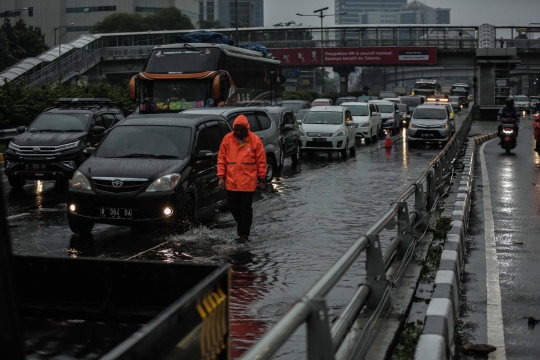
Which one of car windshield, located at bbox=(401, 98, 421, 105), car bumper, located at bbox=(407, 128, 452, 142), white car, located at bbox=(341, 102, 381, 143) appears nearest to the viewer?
car bumper, located at bbox=(407, 128, 452, 142)

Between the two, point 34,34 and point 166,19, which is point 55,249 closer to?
point 34,34

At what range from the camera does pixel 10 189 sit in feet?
62.4

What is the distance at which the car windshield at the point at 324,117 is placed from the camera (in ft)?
97.1

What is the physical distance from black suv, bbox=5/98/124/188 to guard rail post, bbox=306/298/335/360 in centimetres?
1498

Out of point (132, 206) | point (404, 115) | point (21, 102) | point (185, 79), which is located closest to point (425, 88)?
point (404, 115)

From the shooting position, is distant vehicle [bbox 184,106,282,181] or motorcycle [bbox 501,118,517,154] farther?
motorcycle [bbox 501,118,517,154]

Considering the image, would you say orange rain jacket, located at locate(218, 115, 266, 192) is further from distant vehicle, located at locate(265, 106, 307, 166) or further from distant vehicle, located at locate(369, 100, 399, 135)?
distant vehicle, located at locate(369, 100, 399, 135)

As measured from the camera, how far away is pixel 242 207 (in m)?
11.6

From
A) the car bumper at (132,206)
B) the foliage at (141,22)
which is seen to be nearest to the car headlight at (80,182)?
the car bumper at (132,206)

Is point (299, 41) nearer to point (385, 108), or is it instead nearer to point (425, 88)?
point (425, 88)

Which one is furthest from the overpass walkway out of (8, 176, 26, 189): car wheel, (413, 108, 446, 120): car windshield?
(8, 176, 26, 189): car wheel

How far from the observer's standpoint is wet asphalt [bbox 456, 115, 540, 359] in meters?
7.11

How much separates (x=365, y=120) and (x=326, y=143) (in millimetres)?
9000

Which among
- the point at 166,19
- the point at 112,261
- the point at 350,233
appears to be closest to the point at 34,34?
the point at 166,19
